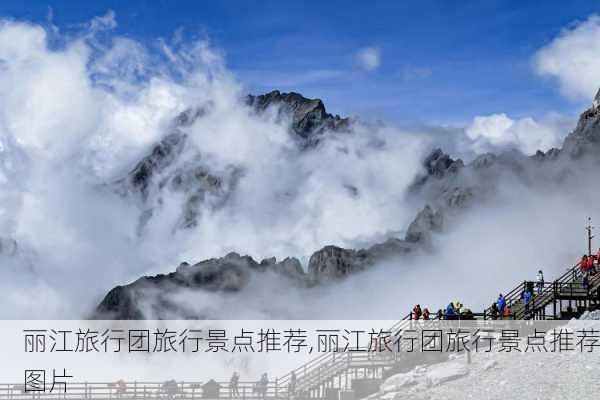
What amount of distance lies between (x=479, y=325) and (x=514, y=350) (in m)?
3.83

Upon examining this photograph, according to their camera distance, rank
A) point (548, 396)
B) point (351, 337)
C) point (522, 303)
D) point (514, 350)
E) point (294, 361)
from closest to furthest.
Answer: point (548, 396)
point (514, 350)
point (522, 303)
point (351, 337)
point (294, 361)

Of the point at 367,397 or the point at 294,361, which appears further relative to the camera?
the point at 294,361

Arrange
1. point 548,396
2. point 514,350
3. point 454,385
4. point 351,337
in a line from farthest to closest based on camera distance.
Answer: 1. point 351,337
2. point 514,350
3. point 454,385
4. point 548,396

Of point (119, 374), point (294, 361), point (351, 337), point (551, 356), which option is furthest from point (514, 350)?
point (119, 374)

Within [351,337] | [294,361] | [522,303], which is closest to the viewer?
[522,303]

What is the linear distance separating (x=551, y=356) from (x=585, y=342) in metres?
2.50

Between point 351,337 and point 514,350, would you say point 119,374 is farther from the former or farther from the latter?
point 514,350

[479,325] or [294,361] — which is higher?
[479,325]

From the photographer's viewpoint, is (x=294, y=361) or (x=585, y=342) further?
(x=294, y=361)

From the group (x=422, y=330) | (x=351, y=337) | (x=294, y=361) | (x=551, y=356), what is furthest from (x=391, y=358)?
(x=294, y=361)

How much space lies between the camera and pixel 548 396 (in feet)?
125

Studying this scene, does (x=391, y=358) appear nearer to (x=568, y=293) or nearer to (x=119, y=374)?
(x=568, y=293)

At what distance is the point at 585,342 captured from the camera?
44.2m

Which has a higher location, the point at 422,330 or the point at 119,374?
the point at 422,330
